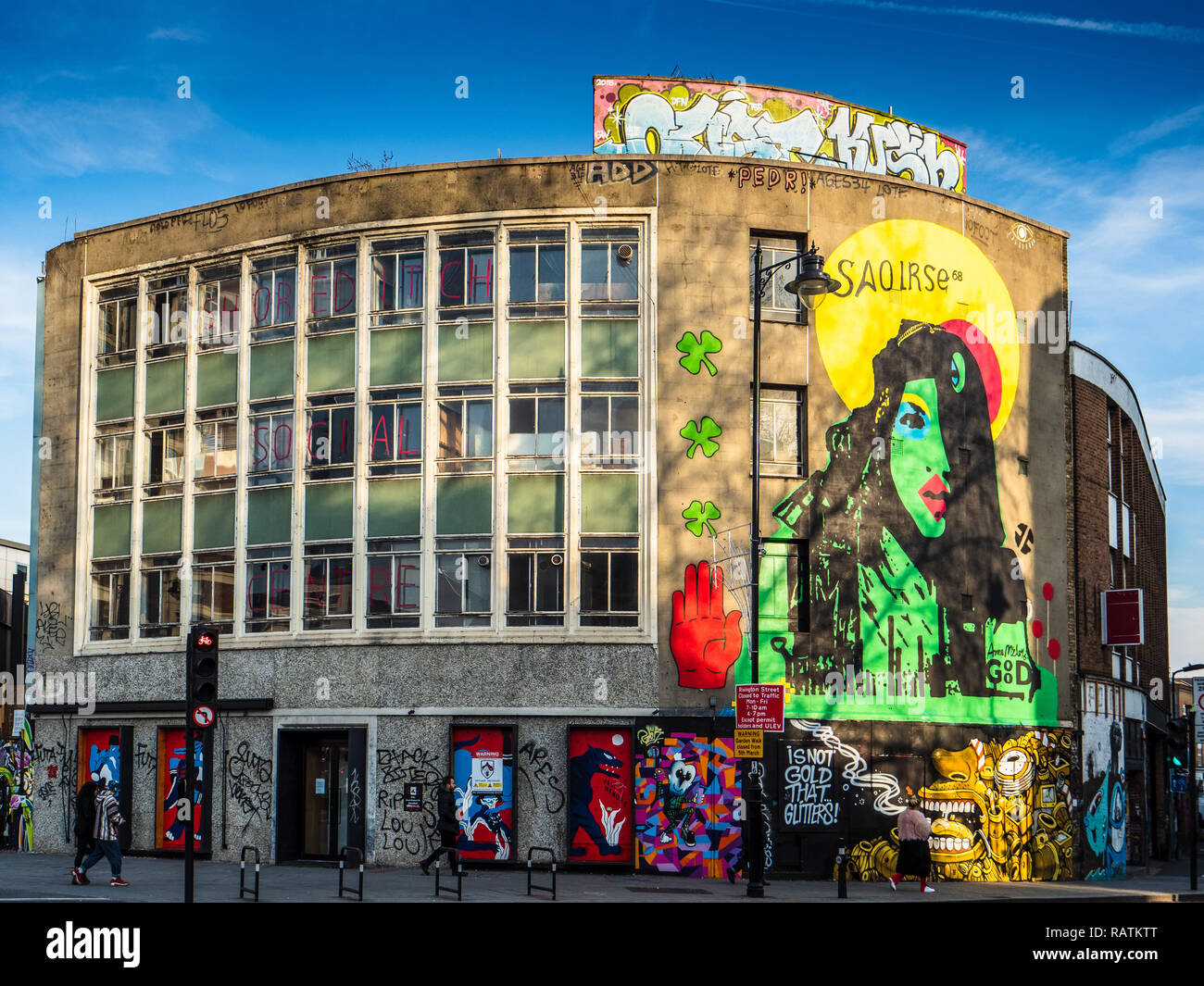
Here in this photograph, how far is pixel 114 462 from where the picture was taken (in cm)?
3303

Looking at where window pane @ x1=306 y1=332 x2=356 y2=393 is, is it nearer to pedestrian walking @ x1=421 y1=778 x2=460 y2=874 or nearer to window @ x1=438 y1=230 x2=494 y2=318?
window @ x1=438 y1=230 x2=494 y2=318

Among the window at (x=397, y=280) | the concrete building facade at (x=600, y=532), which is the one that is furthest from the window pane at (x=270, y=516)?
the window at (x=397, y=280)

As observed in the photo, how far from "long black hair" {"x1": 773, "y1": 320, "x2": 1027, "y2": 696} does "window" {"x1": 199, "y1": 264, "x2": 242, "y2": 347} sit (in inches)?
539

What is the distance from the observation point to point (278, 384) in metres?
30.7

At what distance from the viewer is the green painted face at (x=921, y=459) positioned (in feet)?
96.7

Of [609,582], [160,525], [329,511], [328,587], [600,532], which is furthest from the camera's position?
[160,525]

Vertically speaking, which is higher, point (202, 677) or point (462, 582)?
point (462, 582)

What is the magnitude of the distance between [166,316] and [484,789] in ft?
46.5

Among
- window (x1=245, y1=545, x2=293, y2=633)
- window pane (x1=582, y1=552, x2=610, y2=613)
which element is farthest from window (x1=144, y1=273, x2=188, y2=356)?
window pane (x1=582, y1=552, x2=610, y2=613)

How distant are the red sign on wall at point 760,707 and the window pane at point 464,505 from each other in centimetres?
785

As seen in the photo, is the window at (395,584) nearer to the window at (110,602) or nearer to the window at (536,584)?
the window at (536,584)

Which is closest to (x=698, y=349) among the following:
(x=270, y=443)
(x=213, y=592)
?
(x=270, y=443)

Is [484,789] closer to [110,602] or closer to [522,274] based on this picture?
[522,274]

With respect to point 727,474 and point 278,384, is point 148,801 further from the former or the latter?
point 727,474
